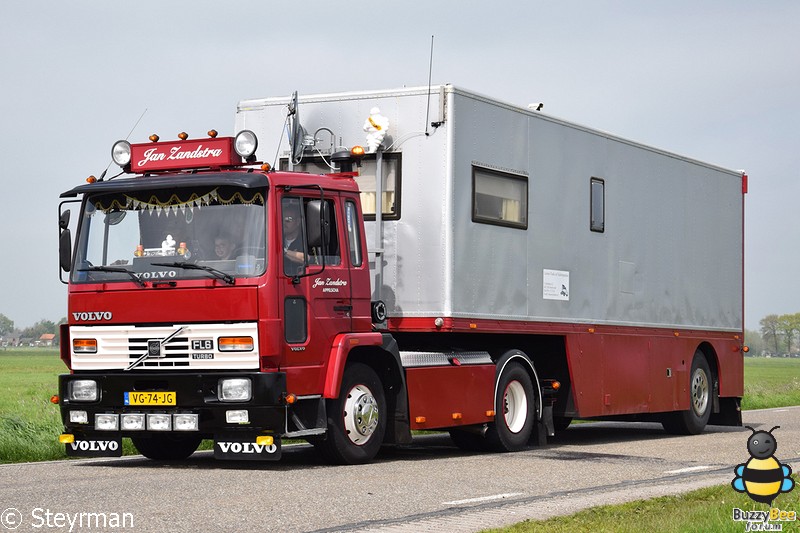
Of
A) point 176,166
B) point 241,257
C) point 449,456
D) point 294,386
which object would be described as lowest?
point 449,456

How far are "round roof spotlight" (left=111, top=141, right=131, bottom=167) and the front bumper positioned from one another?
86.1 inches

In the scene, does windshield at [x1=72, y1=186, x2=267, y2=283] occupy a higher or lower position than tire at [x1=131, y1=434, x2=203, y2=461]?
higher

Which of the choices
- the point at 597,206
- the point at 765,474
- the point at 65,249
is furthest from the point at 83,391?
the point at 597,206

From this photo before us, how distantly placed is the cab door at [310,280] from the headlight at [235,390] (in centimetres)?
43

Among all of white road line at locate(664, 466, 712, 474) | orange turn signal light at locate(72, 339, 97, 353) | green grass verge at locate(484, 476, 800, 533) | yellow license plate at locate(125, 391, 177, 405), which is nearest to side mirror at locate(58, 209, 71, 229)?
orange turn signal light at locate(72, 339, 97, 353)

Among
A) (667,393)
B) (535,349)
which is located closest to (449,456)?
(535,349)

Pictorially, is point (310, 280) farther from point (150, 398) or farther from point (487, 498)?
point (487, 498)

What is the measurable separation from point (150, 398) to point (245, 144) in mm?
2596

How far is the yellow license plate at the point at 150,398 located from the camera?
40.8 feet

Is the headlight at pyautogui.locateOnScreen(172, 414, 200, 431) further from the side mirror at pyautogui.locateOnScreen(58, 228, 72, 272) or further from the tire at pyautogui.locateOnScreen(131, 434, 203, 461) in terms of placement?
the side mirror at pyautogui.locateOnScreen(58, 228, 72, 272)

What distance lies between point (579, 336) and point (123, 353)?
6433 mm

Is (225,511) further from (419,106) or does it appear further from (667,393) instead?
(667,393)

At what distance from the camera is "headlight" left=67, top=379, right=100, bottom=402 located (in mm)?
12836

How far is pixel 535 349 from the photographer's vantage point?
16.8m
